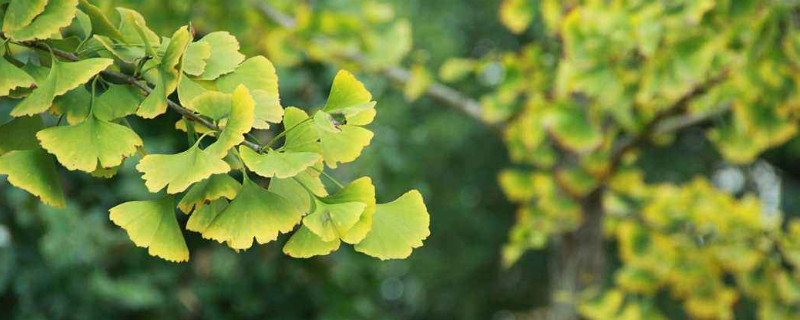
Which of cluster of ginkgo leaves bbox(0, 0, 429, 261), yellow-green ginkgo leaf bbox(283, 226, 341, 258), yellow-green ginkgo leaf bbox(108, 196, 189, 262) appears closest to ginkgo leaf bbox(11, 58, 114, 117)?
cluster of ginkgo leaves bbox(0, 0, 429, 261)

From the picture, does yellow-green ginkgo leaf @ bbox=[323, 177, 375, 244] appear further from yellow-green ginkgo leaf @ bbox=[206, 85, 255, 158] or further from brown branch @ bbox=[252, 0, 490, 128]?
brown branch @ bbox=[252, 0, 490, 128]

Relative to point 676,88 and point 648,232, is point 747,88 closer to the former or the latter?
point 676,88

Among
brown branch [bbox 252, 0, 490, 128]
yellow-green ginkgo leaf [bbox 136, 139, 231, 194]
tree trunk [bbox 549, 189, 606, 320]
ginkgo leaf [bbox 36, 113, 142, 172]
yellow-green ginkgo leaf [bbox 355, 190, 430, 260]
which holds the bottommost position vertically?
tree trunk [bbox 549, 189, 606, 320]

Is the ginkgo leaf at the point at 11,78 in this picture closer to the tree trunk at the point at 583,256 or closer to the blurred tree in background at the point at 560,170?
the blurred tree in background at the point at 560,170

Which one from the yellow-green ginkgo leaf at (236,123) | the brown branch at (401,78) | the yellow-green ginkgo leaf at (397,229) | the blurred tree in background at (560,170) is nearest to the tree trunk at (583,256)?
the blurred tree in background at (560,170)

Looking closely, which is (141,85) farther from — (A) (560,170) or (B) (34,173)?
(A) (560,170)
